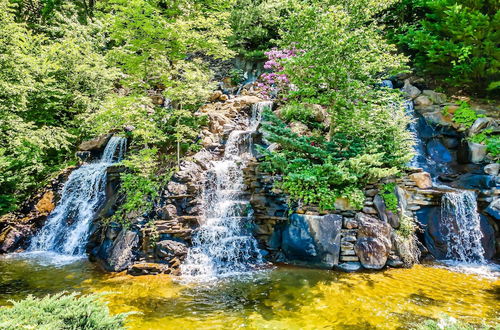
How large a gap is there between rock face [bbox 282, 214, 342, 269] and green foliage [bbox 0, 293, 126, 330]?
5.33 meters

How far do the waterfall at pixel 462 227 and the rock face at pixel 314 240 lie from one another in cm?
379

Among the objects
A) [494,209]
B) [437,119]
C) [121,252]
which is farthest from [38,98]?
[494,209]

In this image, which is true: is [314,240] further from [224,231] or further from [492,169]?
[492,169]

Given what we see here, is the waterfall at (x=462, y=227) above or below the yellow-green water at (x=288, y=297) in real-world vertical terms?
above

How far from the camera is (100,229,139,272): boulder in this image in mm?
7496

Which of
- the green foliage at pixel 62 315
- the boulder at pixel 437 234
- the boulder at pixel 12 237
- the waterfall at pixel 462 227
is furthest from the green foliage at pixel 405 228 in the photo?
the boulder at pixel 12 237

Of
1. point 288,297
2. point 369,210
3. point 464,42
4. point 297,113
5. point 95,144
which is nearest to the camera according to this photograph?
point 288,297

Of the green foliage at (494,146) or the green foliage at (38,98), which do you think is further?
the green foliage at (494,146)

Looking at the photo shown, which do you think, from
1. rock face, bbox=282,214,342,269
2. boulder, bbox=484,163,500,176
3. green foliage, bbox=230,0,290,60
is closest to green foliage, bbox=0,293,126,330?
rock face, bbox=282,214,342,269

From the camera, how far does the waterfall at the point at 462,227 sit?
820 centimetres

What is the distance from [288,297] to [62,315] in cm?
420

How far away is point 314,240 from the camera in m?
7.47

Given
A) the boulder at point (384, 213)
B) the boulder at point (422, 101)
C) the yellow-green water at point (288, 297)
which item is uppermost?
the boulder at point (422, 101)

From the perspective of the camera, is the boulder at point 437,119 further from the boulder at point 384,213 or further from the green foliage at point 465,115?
the boulder at point 384,213
